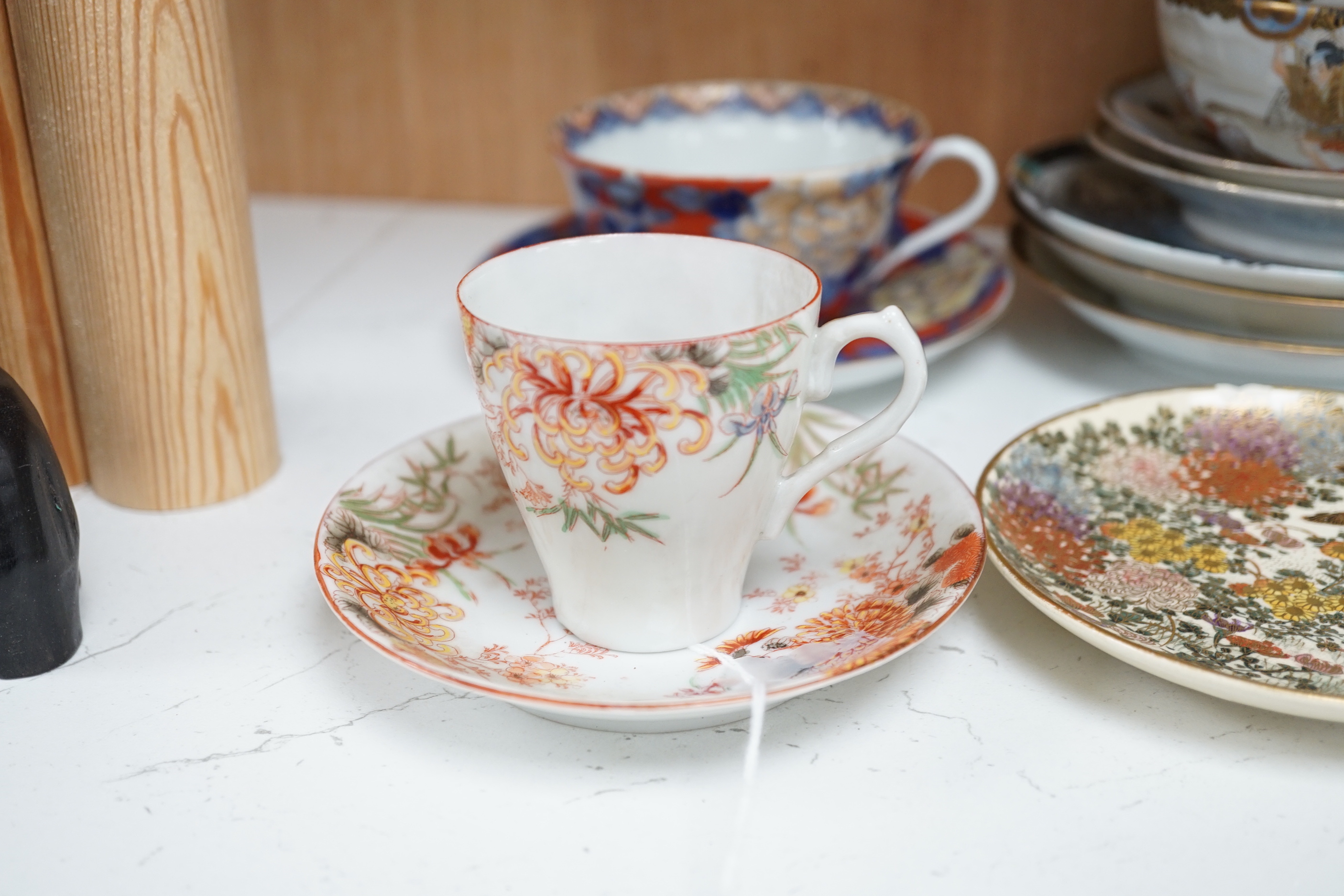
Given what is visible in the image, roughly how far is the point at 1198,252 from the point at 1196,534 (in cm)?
16

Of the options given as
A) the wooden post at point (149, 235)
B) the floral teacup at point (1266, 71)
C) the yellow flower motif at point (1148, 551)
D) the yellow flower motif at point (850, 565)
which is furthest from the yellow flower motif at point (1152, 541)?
the wooden post at point (149, 235)

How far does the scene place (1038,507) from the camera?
54 centimetres

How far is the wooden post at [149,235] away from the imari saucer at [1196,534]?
353mm

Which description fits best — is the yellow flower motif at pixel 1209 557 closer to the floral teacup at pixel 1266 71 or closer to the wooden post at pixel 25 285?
the floral teacup at pixel 1266 71

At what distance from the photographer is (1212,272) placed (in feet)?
2.00

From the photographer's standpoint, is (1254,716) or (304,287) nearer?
(1254,716)

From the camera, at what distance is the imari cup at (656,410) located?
40 cm

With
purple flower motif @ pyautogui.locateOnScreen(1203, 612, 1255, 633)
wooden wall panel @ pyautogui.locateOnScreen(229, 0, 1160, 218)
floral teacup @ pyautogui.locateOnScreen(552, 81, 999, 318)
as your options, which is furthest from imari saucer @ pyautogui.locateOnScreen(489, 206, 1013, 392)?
purple flower motif @ pyautogui.locateOnScreen(1203, 612, 1255, 633)

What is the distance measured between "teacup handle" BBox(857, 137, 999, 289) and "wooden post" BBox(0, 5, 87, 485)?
0.44 m

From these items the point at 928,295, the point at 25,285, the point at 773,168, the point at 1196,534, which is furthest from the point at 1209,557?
the point at 25,285

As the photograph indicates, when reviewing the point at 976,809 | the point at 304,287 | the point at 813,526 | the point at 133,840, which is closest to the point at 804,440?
the point at 813,526

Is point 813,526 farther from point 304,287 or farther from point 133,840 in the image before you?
point 304,287

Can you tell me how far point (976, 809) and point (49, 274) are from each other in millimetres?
455

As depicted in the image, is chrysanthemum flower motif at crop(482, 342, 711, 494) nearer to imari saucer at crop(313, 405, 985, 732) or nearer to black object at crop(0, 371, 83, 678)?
imari saucer at crop(313, 405, 985, 732)
